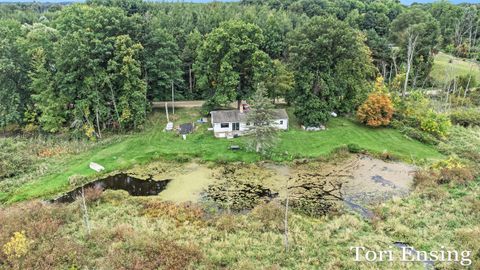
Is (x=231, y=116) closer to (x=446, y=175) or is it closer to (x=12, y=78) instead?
(x=446, y=175)

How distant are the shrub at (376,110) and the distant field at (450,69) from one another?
1989 cm

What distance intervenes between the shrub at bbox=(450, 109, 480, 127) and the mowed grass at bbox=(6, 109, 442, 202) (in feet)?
30.8

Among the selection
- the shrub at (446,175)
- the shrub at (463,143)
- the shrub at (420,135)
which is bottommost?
the shrub at (446,175)

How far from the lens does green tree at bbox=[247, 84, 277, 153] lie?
1144 inches

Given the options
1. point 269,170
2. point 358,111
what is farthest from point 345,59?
point 269,170

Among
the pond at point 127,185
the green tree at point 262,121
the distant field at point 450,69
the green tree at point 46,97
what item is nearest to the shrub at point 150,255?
the pond at point 127,185

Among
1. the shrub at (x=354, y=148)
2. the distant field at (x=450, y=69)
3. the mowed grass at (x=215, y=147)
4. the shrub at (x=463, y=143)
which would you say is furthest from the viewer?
the distant field at (x=450, y=69)

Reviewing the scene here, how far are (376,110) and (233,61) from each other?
15.2 m

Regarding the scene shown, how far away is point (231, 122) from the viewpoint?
33.5m

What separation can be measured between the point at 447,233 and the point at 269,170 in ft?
42.7

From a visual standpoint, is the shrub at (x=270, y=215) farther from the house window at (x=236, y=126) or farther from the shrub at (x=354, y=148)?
the house window at (x=236, y=126)

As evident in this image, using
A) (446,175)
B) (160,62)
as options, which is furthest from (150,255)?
(160,62)

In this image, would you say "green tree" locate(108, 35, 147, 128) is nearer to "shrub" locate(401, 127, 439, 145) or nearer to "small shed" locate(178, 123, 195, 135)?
"small shed" locate(178, 123, 195, 135)

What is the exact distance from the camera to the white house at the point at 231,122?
110ft
